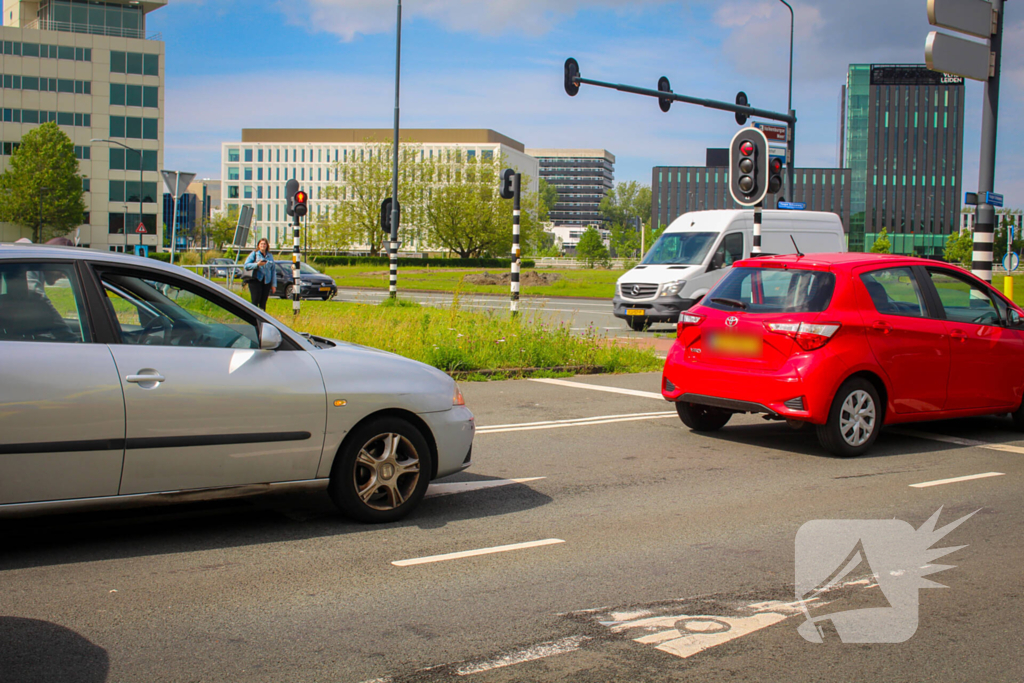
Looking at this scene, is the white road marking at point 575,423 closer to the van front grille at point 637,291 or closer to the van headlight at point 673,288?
the van headlight at point 673,288

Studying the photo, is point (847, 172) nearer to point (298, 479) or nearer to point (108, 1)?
point (108, 1)

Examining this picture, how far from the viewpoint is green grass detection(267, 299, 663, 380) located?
13328 millimetres

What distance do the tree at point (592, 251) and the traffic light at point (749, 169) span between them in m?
64.1

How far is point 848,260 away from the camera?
8.20 meters

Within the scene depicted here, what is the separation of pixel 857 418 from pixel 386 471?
13.7 ft

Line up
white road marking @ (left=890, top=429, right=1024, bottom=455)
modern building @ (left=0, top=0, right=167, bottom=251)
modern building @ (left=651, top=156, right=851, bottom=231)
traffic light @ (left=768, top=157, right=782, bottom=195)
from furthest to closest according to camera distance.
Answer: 1. modern building @ (left=651, top=156, right=851, bottom=231)
2. modern building @ (left=0, top=0, right=167, bottom=251)
3. traffic light @ (left=768, top=157, right=782, bottom=195)
4. white road marking @ (left=890, top=429, right=1024, bottom=455)

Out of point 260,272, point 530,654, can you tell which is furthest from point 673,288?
point 530,654

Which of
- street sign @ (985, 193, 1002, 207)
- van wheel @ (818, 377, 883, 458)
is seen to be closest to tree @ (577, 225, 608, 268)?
street sign @ (985, 193, 1002, 207)

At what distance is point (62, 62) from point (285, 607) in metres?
97.2

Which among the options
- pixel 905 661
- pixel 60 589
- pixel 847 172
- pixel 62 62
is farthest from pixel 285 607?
pixel 847 172

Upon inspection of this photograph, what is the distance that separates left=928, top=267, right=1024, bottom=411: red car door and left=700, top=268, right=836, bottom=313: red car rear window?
1310mm

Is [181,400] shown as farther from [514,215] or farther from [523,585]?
[514,215]

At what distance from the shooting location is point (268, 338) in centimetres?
511

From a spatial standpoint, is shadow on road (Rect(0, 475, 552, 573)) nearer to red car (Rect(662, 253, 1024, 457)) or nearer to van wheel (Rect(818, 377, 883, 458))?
red car (Rect(662, 253, 1024, 457))
